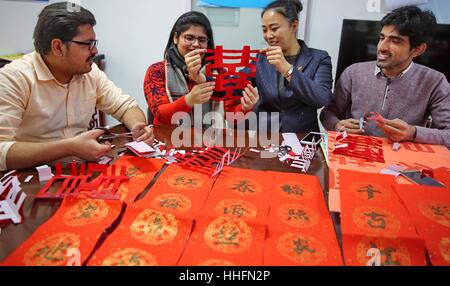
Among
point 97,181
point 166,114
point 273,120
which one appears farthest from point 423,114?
point 97,181

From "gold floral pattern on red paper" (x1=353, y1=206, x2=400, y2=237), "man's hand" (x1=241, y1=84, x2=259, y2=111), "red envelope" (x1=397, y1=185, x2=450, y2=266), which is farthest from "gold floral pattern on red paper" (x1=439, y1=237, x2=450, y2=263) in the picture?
"man's hand" (x1=241, y1=84, x2=259, y2=111)

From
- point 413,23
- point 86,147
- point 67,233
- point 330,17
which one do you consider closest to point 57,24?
point 86,147

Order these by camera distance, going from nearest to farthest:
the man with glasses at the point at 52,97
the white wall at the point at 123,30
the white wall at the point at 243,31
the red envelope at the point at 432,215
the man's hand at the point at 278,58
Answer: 1. the red envelope at the point at 432,215
2. the man with glasses at the point at 52,97
3. the man's hand at the point at 278,58
4. the white wall at the point at 243,31
5. the white wall at the point at 123,30

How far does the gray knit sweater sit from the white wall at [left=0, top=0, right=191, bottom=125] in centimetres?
170

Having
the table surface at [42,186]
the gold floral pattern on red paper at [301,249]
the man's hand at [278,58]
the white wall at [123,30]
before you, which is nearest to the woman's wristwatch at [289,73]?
the man's hand at [278,58]

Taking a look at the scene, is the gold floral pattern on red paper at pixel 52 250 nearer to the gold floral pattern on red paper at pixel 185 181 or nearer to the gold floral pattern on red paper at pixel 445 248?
the gold floral pattern on red paper at pixel 185 181

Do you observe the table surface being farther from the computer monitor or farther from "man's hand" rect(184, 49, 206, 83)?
the computer monitor

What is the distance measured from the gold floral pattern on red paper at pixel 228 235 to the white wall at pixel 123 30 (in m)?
2.48

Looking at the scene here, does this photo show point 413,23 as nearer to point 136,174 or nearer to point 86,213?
point 136,174

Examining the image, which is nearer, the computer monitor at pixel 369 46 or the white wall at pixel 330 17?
the computer monitor at pixel 369 46

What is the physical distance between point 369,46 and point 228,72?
52.5 inches

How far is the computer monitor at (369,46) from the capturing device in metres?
2.17
